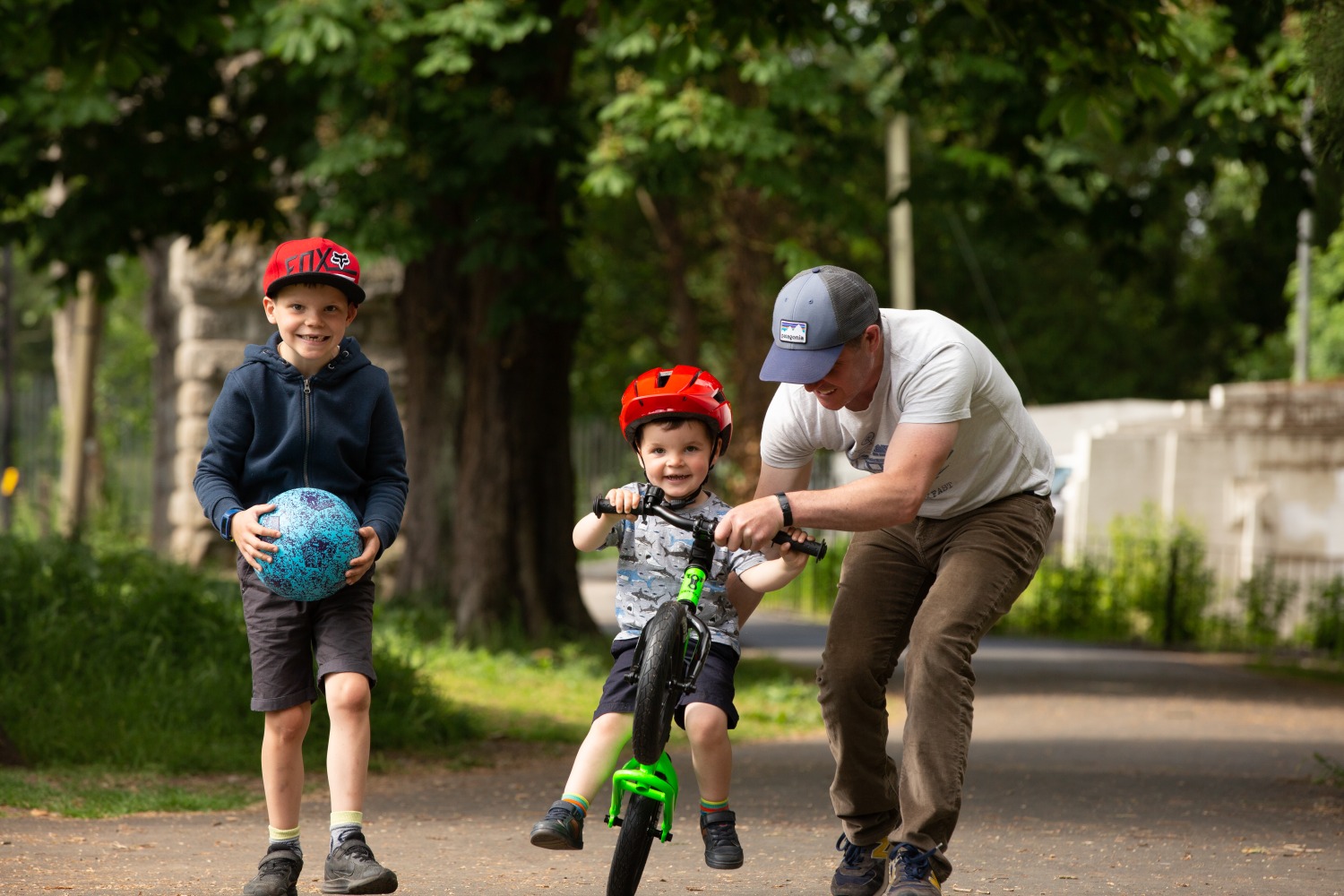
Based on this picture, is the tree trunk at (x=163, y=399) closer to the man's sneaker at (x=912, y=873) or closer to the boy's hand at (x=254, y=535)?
Answer: the boy's hand at (x=254, y=535)

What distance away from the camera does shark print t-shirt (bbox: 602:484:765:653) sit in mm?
4418

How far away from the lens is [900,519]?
13.6ft

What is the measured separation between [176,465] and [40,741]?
1041 cm

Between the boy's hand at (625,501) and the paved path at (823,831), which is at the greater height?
the boy's hand at (625,501)

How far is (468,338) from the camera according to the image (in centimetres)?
1275

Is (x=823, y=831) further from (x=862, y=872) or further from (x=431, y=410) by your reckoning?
(x=431, y=410)

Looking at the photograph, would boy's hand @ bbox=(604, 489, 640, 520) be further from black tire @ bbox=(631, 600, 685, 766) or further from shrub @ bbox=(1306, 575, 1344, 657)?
shrub @ bbox=(1306, 575, 1344, 657)

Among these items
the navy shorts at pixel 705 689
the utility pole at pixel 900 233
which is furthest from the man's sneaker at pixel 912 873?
the utility pole at pixel 900 233

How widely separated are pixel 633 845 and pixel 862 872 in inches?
34.0

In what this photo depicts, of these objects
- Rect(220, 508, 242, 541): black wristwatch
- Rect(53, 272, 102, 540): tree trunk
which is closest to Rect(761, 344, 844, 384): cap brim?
Rect(220, 508, 242, 541): black wristwatch

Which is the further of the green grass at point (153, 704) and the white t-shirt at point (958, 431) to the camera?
the green grass at point (153, 704)

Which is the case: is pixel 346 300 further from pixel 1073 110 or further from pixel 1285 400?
pixel 1285 400

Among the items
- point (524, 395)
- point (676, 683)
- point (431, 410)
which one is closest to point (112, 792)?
point (676, 683)

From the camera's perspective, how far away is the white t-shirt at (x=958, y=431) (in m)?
4.33
